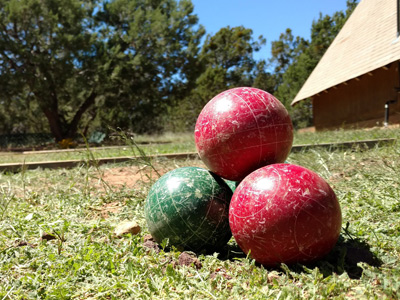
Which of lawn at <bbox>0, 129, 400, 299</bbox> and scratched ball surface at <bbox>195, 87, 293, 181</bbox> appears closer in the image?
lawn at <bbox>0, 129, 400, 299</bbox>

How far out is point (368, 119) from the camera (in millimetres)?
17000

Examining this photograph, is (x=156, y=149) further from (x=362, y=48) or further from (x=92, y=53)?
(x=92, y=53)

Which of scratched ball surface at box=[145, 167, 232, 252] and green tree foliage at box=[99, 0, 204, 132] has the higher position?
green tree foliage at box=[99, 0, 204, 132]

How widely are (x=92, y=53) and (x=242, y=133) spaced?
2675 cm

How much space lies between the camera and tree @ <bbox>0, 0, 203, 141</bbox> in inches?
991

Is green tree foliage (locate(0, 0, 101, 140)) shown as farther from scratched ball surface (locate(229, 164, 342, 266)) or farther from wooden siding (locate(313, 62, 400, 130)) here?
scratched ball surface (locate(229, 164, 342, 266))

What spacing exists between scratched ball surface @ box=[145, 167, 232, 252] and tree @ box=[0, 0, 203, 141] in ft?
79.4

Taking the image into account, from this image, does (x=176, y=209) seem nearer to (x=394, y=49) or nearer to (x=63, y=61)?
(x=394, y=49)

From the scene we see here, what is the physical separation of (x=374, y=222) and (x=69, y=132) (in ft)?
93.8

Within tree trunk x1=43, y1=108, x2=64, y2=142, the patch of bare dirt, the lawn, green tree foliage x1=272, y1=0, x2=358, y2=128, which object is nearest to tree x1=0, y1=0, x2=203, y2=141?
tree trunk x1=43, y1=108, x2=64, y2=142

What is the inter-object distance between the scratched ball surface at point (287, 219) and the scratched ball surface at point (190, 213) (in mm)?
342

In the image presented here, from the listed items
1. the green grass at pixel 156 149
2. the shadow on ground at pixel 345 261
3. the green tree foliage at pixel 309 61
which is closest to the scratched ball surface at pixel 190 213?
the shadow on ground at pixel 345 261

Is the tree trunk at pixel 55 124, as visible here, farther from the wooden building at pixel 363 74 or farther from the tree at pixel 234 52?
the tree at pixel 234 52

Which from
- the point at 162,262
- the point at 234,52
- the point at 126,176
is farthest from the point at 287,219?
the point at 234,52
